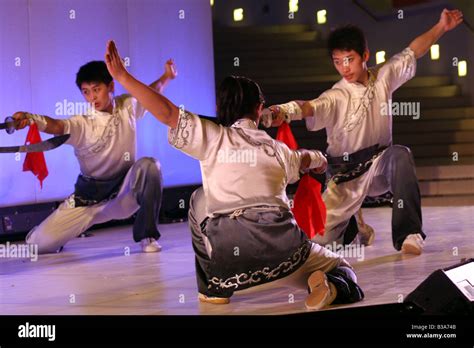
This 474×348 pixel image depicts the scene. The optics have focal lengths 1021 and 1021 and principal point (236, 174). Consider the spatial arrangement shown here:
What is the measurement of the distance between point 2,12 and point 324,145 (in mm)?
3750

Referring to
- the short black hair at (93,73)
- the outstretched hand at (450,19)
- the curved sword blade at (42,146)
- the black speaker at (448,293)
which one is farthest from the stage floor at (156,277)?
the outstretched hand at (450,19)

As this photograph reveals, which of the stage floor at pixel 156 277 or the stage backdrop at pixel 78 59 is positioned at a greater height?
the stage backdrop at pixel 78 59

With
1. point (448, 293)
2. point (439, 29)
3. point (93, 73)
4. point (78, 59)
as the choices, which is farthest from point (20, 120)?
point (448, 293)

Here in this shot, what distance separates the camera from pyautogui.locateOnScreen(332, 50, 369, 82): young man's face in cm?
584

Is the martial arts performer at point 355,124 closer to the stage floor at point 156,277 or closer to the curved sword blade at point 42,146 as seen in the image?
the stage floor at point 156,277

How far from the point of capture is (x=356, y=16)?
11.5 metres

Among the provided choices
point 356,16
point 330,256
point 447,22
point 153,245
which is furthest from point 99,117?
point 356,16

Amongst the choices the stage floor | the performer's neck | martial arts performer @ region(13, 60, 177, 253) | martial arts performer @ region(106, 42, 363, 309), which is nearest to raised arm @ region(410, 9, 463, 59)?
the performer's neck

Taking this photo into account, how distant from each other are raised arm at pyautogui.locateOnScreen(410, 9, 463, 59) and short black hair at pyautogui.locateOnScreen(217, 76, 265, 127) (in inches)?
77.4

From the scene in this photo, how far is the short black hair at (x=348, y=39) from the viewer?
5.79 meters

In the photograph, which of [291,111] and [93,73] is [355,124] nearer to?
[291,111]

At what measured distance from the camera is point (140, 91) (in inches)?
160

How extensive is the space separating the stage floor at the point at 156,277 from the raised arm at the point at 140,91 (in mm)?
809

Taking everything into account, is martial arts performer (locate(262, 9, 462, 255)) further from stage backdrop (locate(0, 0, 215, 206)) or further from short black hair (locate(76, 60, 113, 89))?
stage backdrop (locate(0, 0, 215, 206))
